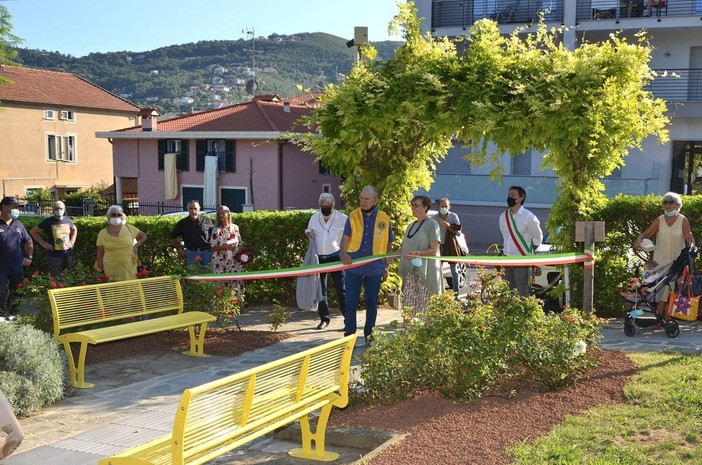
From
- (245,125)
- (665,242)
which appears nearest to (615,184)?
(665,242)

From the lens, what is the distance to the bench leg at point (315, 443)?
6277 millimetres

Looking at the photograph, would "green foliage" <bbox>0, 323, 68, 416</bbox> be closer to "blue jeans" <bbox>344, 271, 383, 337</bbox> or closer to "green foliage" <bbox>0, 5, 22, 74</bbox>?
"blue jeans" <bbox>344, 271, 383, 337</bbox>

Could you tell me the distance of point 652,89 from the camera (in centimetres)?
3094

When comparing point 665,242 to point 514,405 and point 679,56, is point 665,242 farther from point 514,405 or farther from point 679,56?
point 679,56

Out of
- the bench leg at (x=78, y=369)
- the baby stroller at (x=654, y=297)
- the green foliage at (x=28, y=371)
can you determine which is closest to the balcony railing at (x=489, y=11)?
the baby stroller at (x=654, y=297)

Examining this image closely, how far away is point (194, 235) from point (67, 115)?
48.4 metres

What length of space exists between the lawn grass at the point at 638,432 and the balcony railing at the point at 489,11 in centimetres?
2757

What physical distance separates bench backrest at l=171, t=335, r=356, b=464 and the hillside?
11324 centimetres

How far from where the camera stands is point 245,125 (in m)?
42.5

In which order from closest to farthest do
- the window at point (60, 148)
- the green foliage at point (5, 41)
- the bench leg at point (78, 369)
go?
the bench leg at point (78, 369), the green foliage at point (5, 41), the window at point (60, 148)

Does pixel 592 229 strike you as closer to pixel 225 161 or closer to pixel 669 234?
pixel 669 234

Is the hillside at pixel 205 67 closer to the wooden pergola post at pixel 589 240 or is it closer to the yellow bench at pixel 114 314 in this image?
the yellow bench at pixel 114 314

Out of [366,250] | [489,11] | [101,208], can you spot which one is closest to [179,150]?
[101,208]

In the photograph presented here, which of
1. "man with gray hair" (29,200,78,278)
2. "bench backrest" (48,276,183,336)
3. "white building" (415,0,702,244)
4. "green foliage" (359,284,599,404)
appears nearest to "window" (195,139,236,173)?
"white building" (415,0,702,244)
